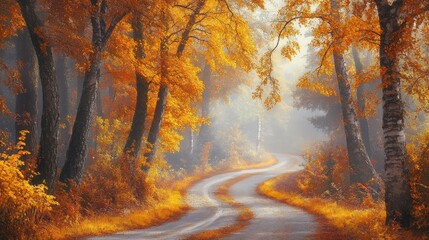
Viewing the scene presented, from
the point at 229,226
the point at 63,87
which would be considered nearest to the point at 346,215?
the point at 229,226

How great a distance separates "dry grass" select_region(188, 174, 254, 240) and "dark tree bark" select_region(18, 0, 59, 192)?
15.6 ft

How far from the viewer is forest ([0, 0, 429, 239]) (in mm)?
11102

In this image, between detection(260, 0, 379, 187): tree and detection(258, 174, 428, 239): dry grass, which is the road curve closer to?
detection(258, 174, 428, 239): dry grass

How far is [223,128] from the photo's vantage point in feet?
169

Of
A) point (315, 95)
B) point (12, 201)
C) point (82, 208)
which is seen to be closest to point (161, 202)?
point (82, 208)

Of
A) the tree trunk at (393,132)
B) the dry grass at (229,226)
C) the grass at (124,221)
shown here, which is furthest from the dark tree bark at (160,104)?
the tree trunk at (393,132)

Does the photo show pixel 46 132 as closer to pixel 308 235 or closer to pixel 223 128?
pixel 308 235

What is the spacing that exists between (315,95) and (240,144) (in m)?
17.3

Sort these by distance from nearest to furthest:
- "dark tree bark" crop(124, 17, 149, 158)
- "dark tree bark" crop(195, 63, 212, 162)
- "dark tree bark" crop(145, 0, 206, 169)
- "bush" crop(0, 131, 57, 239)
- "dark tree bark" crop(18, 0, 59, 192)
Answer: "bush" crop(0, 131, 57, 239), "dark tree bark" crop(18, 0, 59, 192), "dark tree bark" crop(124, 17, 149, 158), "dark tree bark" crop(145, 0, 206, 169), "dark tree bark" crop(195, 63, 212, 162)

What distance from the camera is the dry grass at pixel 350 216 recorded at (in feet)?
35.1

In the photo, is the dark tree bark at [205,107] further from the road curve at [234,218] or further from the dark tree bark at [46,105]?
the dark tree bark at [46,105]

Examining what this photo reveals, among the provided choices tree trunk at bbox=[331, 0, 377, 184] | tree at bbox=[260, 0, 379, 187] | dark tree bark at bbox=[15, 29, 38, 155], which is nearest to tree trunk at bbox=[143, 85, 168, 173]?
dark tree bark at bbox=[15, 29, 38, 155]

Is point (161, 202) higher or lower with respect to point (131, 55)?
lower

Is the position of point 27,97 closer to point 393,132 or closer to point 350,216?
point 350,216
